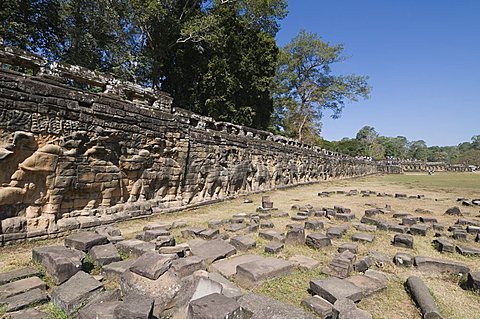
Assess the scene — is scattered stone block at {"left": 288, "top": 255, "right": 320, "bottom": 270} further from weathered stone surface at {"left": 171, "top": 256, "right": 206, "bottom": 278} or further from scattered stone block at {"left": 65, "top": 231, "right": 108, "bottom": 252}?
scattered stone block at {"left": 65, "top": 231, "right": 108, "bottom": 252}

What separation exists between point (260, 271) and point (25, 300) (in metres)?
2.50

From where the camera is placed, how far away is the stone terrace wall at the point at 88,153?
175 inches

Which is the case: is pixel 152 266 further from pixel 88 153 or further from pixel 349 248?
pixel 88 153

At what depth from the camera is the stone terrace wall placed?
4.44 meters

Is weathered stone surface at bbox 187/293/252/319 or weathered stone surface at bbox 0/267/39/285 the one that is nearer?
weathered stone surface at bbox 187/293/252/319

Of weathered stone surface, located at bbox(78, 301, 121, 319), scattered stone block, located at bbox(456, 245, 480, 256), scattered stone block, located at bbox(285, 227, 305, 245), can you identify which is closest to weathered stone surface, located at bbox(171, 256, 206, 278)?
weathered stone surface, located at bbox(78, 301, 121, 319)

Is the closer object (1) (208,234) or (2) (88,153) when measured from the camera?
(1) (208,234)

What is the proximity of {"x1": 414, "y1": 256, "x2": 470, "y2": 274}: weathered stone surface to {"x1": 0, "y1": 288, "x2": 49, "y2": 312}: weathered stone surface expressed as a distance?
4.79 metres

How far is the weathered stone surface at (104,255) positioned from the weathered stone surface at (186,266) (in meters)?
0.96

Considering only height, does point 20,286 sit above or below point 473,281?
below

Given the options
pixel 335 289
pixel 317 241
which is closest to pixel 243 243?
pixel 317 241

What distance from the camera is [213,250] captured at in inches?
166

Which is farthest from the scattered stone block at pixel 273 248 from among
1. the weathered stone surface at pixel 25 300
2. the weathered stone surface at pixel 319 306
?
the weathered stone surface at pixel 25 300

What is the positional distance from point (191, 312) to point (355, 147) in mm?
57175
